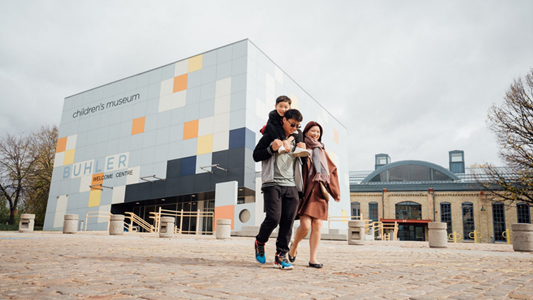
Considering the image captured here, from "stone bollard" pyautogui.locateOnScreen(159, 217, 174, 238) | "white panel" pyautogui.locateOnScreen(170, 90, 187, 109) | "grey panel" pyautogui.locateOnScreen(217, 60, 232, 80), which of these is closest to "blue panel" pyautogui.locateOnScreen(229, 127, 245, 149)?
"grey panel" pyautogui.locateOnScreen(217, 60, 232, 80)

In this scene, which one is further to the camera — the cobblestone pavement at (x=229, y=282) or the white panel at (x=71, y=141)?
the white panel at (x=71, y=141)

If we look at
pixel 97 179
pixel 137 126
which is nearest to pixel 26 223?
pixel 137 126

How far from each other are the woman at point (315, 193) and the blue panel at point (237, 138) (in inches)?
820

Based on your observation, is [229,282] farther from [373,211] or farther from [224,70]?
[373,211]

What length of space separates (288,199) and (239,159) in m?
21.2

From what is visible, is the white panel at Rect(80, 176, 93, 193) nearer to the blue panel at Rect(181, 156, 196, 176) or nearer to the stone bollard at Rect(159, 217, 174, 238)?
the blue panel at Rect(181, 156, 196, 176)

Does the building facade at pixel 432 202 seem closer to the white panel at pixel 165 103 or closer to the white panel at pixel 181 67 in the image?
the white panel at pixel 165 103

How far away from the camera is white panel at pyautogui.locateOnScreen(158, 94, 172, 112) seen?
3097 cm

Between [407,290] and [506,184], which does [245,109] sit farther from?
[407,290]

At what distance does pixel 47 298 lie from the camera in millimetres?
2652

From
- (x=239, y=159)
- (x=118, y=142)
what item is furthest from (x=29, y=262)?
(x=118, y=142)

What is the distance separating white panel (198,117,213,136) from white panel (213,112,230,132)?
1.10ft

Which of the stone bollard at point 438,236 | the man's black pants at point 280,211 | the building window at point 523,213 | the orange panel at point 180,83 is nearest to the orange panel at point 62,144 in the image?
the orange panel at point 180,83

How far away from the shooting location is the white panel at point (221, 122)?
2730 centimetres
